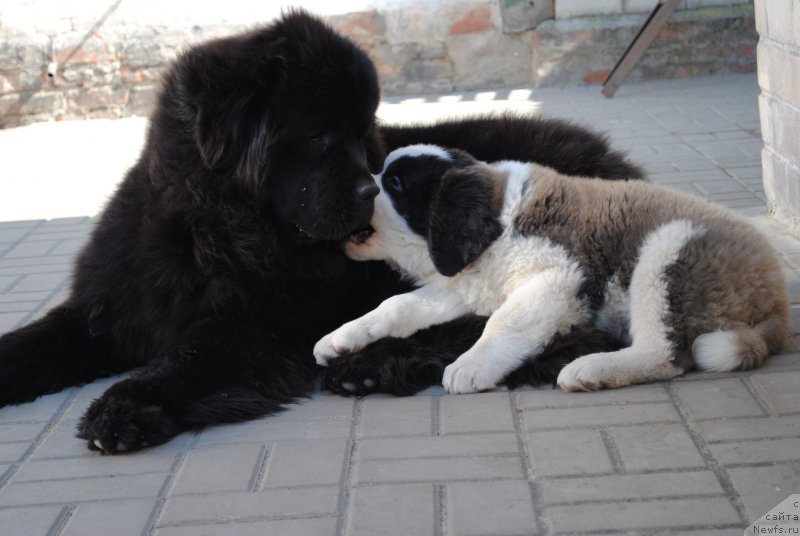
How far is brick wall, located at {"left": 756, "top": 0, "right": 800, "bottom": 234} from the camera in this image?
4137 millimetres

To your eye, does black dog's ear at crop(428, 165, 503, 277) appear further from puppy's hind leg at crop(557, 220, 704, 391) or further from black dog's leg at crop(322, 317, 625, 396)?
puppy's hind leg at crop(557, 220, 704, 391)

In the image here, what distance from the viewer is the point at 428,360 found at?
3041mm

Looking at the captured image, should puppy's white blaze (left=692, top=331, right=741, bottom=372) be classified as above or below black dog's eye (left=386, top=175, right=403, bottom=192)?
below

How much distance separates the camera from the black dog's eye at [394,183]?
126 inches

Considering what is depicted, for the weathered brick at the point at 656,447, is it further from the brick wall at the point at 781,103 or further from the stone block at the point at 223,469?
the brick wall at the point at 781,103

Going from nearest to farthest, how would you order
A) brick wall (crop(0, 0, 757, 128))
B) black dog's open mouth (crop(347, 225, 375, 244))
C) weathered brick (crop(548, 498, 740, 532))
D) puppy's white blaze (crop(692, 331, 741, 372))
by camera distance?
weathered brick (crop(548, 498, 740, 532)), puppy's white blaze (crop(692, 331, 741, 372)), black dog's open mouth (crop(347, 225, 375, 244)), brick wall (crop(0, 0, 757, 128))

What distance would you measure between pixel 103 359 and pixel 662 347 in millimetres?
1859

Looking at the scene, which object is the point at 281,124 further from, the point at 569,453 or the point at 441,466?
the point at 569,453

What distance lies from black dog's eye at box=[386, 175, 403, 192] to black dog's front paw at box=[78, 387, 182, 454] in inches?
41.6

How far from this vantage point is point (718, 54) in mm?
8555

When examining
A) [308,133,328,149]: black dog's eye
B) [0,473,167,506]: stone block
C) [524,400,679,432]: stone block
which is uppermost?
[308,133,328,149]: black dog's eye

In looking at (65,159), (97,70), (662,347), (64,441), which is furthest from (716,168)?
(97,70)

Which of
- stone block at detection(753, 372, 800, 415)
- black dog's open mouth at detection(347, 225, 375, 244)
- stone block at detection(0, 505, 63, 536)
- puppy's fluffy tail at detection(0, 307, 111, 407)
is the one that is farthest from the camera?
black dog's open mouth at detection(347, 225, 375, 244)

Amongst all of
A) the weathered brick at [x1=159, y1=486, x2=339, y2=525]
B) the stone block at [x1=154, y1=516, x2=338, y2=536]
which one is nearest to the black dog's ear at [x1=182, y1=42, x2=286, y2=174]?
the weathered brick at [x1=159, y1=486, x2=339, y2=525]
